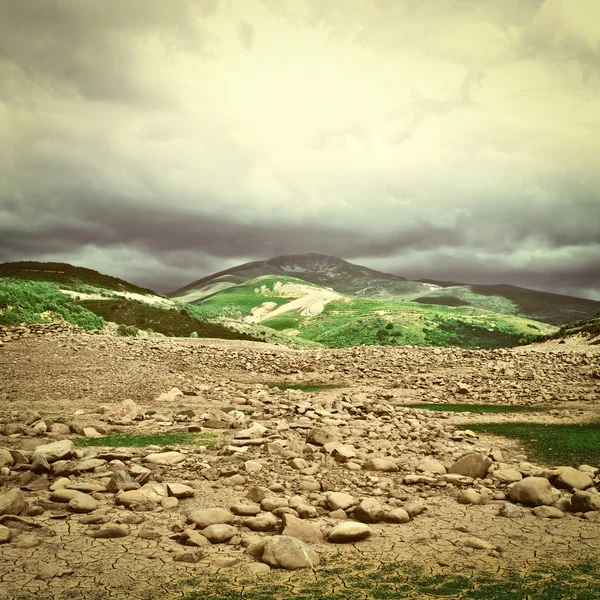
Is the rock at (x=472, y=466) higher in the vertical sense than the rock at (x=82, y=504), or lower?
higher

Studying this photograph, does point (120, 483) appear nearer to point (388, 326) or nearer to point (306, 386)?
point (306, 386)

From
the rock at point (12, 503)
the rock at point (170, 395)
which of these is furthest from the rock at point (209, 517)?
the rock at point (170, 395)

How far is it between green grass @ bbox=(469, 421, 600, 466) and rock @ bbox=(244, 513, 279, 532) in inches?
279

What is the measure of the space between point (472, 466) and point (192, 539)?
5655mm

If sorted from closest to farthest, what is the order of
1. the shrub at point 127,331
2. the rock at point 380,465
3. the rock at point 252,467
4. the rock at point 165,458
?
the rock at point 252,467, the rock at point 165,458, the rock at point 380,465, the shrub at point 127,331

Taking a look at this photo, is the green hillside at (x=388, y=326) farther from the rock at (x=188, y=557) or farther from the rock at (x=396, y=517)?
the rock at (x=188, y=557)

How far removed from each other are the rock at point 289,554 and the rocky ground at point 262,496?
20mm

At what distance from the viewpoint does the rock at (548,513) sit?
7082 millimetres

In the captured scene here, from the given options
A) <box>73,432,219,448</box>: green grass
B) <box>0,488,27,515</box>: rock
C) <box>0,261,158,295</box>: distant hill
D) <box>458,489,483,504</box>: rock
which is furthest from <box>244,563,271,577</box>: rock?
<box>0,261,158,295</box>: distant hill

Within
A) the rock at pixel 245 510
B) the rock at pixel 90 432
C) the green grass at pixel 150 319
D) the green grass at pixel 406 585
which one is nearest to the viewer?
the green grass at pixel 406 585

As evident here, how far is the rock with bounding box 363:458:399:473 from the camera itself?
360 inches

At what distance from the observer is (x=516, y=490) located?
25.6 ft

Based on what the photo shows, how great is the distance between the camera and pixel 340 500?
24.0 feet

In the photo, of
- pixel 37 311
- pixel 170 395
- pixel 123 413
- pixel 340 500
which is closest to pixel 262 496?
pixel 340 500
